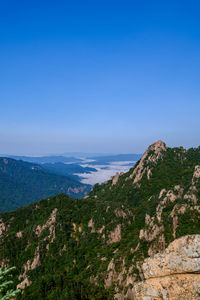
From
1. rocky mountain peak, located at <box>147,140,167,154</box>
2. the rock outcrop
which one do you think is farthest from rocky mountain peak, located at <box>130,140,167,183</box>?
the rock outcrop

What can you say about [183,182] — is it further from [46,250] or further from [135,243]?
[46,250]

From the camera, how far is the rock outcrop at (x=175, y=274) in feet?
39.6

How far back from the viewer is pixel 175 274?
13.0 metres

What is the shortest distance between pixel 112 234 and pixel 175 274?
215 feet

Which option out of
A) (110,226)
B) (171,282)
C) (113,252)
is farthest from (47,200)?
(171,282)

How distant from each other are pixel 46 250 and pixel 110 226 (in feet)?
87.0

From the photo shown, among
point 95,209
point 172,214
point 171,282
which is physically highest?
point 171,282

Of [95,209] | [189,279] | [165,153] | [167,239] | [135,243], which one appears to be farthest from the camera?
[165,153]

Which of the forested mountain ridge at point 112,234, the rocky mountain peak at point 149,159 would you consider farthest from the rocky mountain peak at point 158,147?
the forested mountain ridge at point 112,234

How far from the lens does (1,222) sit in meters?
102

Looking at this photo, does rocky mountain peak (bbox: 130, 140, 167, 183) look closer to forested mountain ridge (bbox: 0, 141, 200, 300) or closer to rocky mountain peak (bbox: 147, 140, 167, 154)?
rocky mountain peak (bbox: 147, 140, 167, 154)

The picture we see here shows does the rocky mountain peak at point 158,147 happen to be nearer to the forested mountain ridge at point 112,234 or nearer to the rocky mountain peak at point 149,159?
the rocky mountain peak at point 149,159

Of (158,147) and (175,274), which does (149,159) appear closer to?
(158,147)

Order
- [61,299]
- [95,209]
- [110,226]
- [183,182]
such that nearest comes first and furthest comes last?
[61,299] < [110,226] < [95,209] < [183,182]
